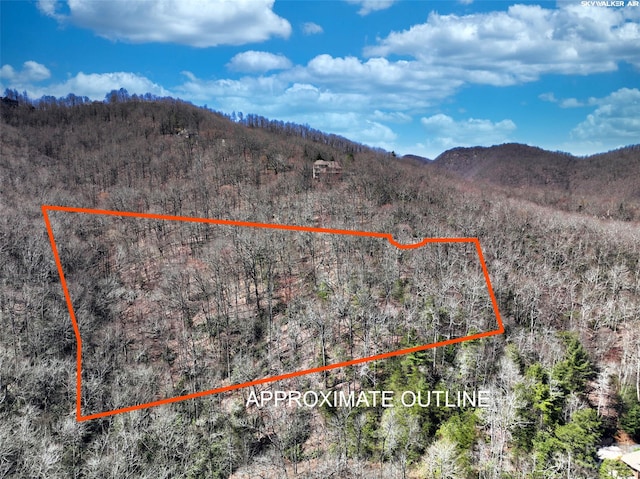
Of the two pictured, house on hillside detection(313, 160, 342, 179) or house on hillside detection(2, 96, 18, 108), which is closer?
house on hillside detection(313, 160, 342, 179)

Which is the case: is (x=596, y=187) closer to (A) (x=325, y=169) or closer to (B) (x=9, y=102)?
(A) (x=325, y=169)

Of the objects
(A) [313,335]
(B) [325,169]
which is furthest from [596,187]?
(A) [313,335]

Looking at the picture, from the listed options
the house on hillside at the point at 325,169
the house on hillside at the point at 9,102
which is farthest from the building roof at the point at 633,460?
the house on hillside at the point at 9,102

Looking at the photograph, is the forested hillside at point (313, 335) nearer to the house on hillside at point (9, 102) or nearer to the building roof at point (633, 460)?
the building roof at point (633, 460)

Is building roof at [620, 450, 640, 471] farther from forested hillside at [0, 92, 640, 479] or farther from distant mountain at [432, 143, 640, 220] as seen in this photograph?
distant mountain at [432, 143, 640, 220]

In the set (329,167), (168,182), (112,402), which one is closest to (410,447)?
(112,402)

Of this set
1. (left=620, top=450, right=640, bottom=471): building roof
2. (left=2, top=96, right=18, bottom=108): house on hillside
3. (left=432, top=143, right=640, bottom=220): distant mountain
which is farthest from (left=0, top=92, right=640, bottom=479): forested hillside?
(left=2, top=96, right=18, bottom=108): house on hillside
